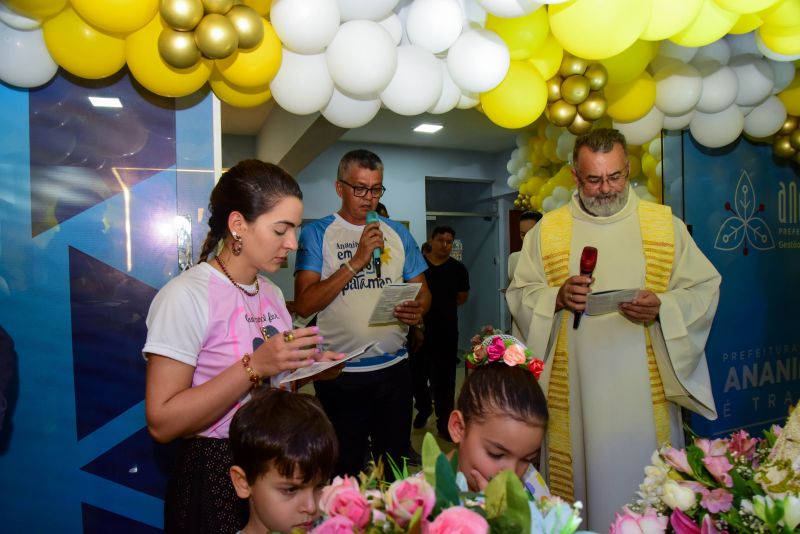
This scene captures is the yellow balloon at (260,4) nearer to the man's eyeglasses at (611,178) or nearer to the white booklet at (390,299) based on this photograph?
the white booklet at (390,299)

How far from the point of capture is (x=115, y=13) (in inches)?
78.7

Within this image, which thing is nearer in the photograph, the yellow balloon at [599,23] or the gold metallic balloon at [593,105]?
the yellow balloon at [599,23]

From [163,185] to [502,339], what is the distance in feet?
5.37

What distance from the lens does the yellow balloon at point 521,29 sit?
2.60 meters

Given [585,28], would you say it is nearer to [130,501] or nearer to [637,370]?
[637,370]

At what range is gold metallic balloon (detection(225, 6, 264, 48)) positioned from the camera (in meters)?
2.09

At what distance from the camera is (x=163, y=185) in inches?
97.0

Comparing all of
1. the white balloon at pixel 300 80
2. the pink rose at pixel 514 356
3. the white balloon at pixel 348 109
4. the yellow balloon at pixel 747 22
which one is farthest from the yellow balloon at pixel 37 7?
the yellow balloon at pixel 747 22

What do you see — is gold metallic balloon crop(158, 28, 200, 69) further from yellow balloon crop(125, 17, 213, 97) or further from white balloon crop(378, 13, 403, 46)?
white balloon crop(378, 13, 403, 46)

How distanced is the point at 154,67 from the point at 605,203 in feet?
6.51

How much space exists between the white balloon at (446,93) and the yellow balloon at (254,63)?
83 centimetres

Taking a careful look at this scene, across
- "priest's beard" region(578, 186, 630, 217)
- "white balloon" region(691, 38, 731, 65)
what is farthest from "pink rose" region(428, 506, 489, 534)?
"white balloon" region(691, 38, 731, 65)

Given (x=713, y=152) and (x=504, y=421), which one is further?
(x=713, y=152)

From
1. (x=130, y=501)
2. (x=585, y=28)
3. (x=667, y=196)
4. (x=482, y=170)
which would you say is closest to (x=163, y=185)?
(x=130, y=501)
